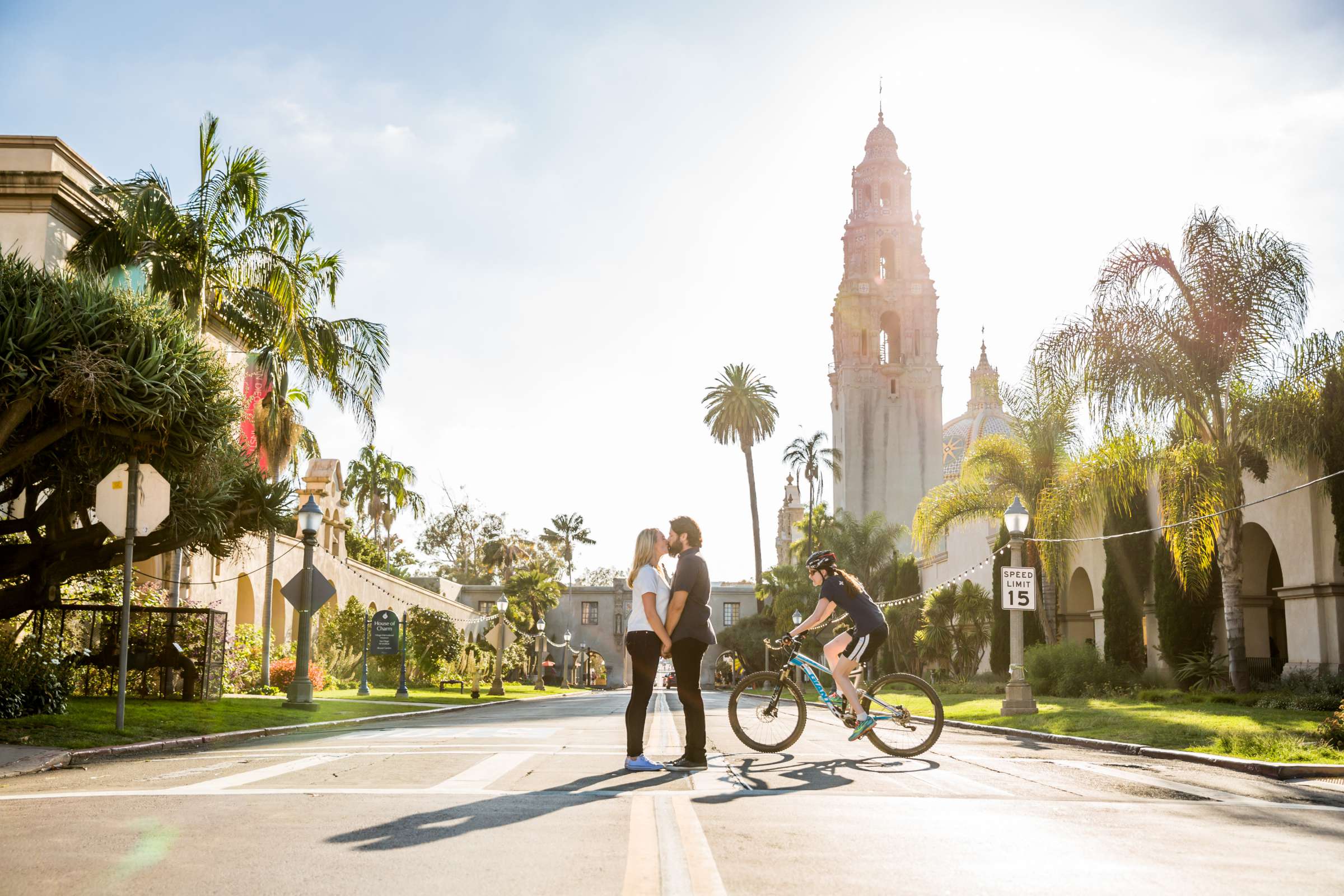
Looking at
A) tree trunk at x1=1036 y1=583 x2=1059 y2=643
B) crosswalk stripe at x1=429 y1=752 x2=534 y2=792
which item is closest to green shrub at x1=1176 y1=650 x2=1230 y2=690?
tree trunk at x1=1036 y1=583 x2=1059 y2=643

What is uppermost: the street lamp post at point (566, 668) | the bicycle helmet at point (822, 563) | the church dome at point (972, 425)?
the church dome at point (972, 425)

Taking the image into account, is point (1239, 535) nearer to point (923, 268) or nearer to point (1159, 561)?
point (1159, 561)

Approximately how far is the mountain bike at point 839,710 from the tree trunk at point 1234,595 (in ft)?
43.5

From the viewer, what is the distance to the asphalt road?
4.77 m

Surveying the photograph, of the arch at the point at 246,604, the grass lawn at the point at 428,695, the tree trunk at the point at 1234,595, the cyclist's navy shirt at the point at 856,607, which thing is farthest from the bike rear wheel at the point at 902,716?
the arch at the point at 246,604

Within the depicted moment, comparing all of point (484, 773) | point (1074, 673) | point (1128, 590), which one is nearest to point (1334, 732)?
point (484, 773)

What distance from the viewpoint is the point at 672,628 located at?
9000 millimetres

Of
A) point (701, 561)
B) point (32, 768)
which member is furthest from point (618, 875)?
point (32, 768)

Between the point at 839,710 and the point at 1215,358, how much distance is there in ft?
46.5

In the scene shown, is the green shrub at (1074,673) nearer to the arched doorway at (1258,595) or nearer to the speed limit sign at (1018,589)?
the arched doorway at (1258,595)

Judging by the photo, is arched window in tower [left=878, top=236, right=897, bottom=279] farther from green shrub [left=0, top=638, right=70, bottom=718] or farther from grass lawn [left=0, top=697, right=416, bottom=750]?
green shrub [left=0, top=638, right=70, bottom=718]

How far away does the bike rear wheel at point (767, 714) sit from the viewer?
413 inches

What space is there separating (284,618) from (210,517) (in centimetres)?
1971

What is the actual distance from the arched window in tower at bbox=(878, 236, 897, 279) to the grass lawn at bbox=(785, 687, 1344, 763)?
201 ft
